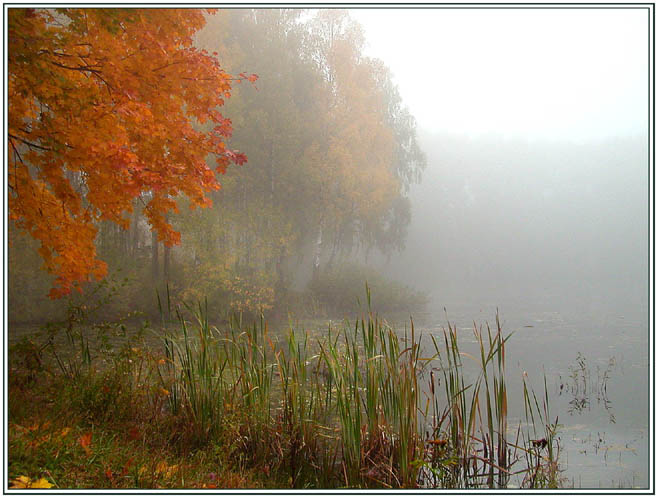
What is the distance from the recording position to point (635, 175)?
22.4 ft

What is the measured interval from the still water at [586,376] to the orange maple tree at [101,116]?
1.66 metres

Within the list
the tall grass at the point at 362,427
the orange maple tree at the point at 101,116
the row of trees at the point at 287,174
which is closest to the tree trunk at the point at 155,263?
the row of trees at the point at 287,174

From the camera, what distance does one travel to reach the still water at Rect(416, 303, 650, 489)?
2453 millimetres

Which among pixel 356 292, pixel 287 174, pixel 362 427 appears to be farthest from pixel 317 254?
pixel 362 427

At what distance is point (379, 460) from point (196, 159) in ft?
5.80

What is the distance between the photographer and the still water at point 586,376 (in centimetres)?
245

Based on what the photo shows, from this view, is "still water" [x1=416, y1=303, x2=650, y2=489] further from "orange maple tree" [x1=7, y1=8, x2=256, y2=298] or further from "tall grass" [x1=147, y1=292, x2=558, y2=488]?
"orange maple tree" [x1=7, y1=8, x2=256, y2=298]

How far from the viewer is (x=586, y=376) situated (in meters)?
3.93

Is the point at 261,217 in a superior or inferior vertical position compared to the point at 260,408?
superior

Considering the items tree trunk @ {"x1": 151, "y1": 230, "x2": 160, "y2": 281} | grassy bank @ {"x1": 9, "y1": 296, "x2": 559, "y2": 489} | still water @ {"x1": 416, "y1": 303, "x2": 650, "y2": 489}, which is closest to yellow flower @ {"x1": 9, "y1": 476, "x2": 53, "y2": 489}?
grassy bank @ {"x1": 9, "y1": 296, "x2": 559, "y2": 489}

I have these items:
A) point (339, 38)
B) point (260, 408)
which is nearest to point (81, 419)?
point (260, 408)

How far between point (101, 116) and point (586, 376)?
13.5ft

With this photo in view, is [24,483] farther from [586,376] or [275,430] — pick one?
[586,376]

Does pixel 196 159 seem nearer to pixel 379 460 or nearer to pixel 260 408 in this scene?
pixel 260 408
